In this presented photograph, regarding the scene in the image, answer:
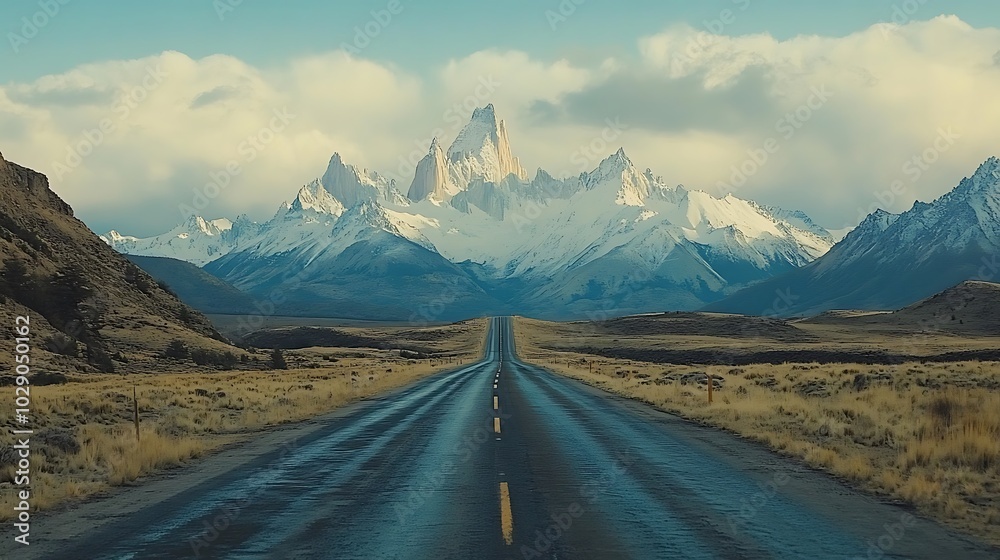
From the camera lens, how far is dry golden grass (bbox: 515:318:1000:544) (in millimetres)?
12898

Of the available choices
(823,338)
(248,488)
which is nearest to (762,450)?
(248,488)

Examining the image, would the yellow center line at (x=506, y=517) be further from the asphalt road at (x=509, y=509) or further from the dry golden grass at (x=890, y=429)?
the dry golden grass at (x=890, y=429)

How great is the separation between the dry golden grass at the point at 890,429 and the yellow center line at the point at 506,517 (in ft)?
18.6

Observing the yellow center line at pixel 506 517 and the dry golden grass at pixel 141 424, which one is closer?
the yellow center line at pixel 506 517

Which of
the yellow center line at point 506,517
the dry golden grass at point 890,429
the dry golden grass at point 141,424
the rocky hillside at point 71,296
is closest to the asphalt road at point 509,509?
the yellow center line at point 506,517

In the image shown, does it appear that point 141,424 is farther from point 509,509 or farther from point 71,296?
point 71,296

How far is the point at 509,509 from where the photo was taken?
12.1 metres

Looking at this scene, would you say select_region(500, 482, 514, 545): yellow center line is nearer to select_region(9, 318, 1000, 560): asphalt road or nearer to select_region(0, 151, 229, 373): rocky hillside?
select_region(9, 318, 1000, 560): asphalt road

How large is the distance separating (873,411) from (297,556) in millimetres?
18491

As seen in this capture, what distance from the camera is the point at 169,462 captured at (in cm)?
1722

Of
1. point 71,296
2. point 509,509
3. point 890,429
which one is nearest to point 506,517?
point 509,509

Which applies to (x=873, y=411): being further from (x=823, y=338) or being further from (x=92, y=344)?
(x=823, y=338)

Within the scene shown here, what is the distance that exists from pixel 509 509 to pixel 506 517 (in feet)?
1.81

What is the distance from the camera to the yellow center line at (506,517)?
10445 millimetres
